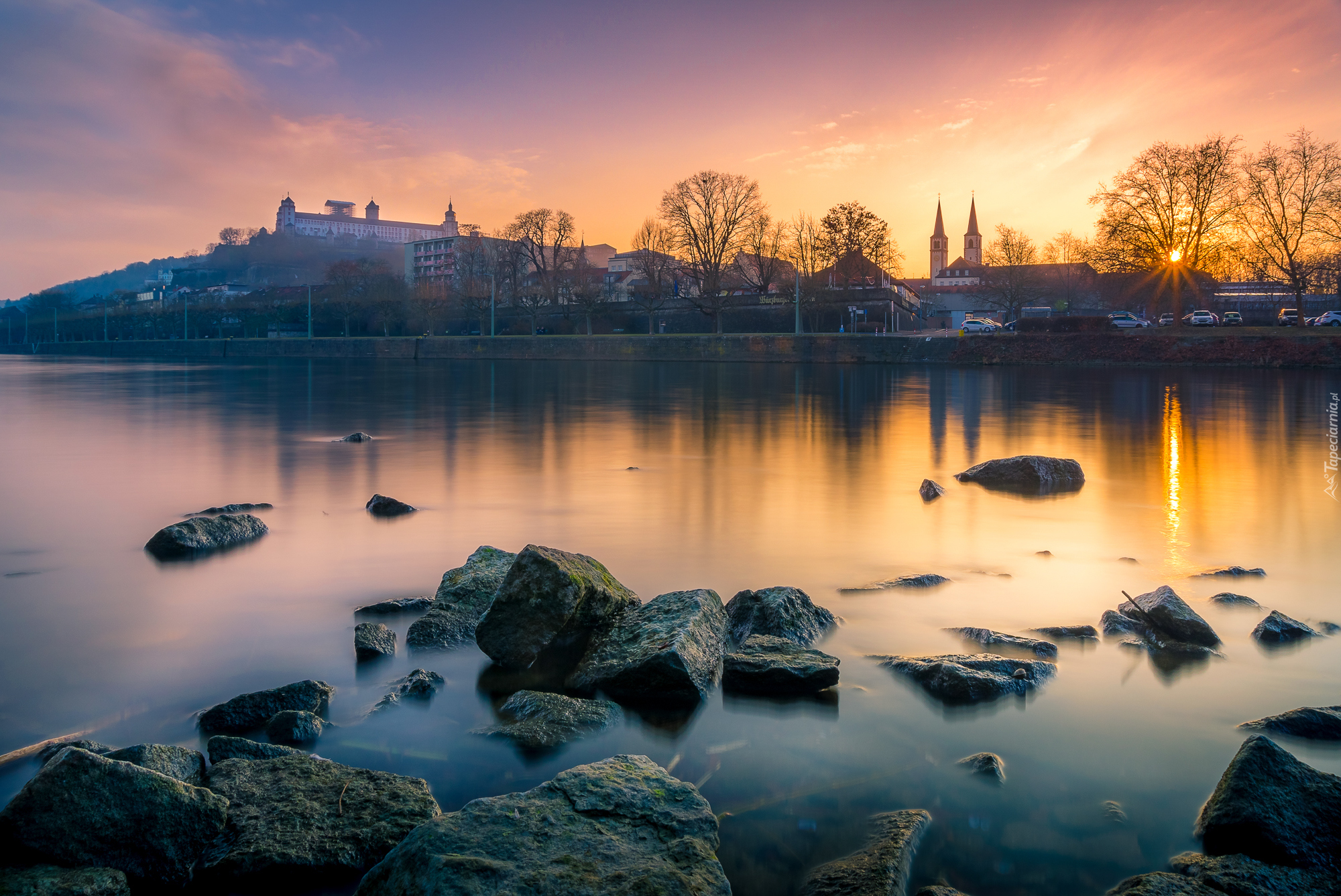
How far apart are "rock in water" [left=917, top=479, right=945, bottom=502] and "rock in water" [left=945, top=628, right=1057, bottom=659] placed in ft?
18.0

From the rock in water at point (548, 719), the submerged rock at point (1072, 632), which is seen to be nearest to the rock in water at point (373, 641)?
the rock in water at point (548, 719)

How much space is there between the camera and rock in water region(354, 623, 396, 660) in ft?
19.3

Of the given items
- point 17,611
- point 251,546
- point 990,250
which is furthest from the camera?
point 990,250

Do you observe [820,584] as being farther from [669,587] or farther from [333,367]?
[333,367]

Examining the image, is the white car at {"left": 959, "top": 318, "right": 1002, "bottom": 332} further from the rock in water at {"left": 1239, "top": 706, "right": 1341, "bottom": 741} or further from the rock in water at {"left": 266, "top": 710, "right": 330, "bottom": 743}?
the rock in water at {"left": 266, "top": 710, "right": 330, "bottom": 743}

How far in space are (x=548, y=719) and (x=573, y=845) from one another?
1490 millimetres

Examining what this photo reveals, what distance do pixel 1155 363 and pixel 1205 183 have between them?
17.7 m

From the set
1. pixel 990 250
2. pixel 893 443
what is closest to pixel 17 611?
pixel 893 443

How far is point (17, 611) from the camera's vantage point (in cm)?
698

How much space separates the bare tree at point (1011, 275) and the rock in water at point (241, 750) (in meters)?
89.9

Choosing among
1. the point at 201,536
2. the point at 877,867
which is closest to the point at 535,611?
the point at 877,867

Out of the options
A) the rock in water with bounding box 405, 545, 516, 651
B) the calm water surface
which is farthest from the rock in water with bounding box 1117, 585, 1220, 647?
the rock in water with bounding box 405, 545, 516, 651

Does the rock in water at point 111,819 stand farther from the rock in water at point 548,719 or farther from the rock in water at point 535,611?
the rock in water at point 535,611

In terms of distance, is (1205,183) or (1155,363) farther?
(1205,183)
